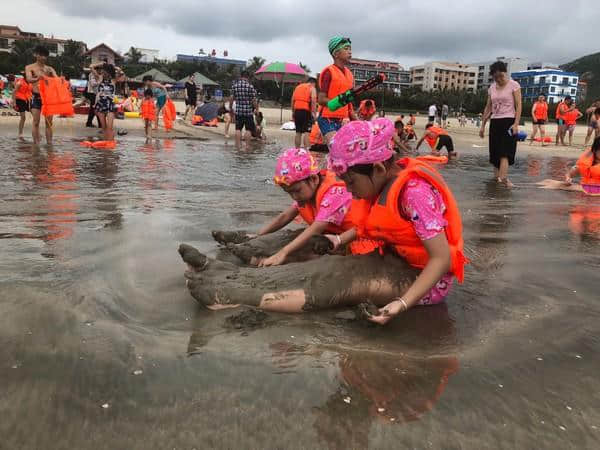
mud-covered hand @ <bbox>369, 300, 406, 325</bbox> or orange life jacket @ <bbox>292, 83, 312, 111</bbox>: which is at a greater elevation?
orange life jacket @ <bbox>292, 83, 312, 111</bbox>

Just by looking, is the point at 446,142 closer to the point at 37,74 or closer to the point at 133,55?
the point at 37,74

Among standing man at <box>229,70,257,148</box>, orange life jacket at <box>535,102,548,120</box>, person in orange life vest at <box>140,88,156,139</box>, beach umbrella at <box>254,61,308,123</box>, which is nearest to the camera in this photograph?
standing man at <box>229,70,257,148</box>

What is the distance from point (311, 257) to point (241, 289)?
80 cm

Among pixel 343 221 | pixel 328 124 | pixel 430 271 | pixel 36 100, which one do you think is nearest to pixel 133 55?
pixel 36 100

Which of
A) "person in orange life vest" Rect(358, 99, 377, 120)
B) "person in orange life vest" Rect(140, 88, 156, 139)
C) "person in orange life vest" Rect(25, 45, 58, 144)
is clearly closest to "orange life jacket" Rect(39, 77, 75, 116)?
"person in orange life vest" Rect(25, 45, 58, 144)

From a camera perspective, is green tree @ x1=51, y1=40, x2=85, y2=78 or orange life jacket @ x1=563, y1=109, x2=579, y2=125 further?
green tree @ x1=51, y1=40, x2=85, y2=78

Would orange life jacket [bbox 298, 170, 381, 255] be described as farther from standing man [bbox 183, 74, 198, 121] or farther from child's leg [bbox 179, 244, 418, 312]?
standing man [bbox 183, 74, 198, 121]

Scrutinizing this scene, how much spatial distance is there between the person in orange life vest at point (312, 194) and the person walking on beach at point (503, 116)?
16.3 ft

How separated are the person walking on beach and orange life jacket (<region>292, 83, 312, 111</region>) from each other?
148 inches

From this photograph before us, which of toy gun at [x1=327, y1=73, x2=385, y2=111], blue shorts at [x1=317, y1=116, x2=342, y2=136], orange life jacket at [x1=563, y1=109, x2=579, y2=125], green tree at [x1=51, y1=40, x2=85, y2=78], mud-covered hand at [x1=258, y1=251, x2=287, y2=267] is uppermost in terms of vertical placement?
green tree at [x1=51, y1=40, x2=85, y2=78]

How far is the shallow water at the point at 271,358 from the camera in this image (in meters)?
1.54

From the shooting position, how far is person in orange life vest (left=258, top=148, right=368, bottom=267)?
10.2 ft

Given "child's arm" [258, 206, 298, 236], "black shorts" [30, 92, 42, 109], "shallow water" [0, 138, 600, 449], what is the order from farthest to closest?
"black shorts" [30, 92, 42, 109]
"child's arm" [258, 206, 298, 236]
"shallow water" [0, 138, 600, 449]

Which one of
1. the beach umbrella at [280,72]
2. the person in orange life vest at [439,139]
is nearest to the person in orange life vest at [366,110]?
the person in orange life vest at [439,139]
